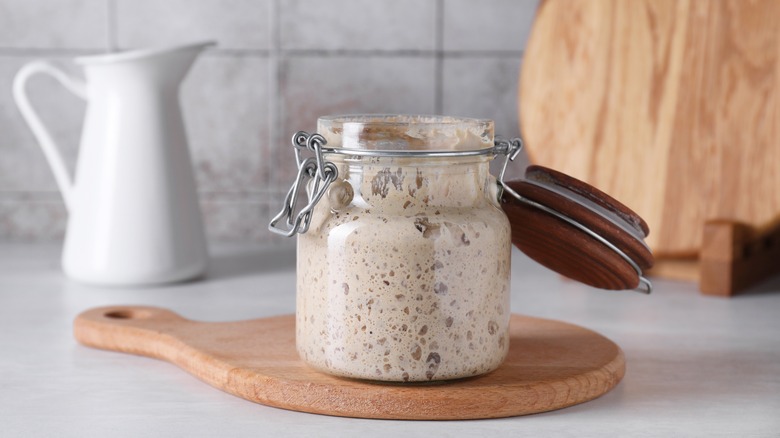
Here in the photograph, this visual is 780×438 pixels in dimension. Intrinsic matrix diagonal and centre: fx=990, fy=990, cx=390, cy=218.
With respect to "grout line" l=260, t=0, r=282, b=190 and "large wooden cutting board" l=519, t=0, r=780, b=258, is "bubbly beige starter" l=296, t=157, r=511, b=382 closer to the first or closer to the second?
"large wooden cutting board" l=519, t=0, r=780, b=258

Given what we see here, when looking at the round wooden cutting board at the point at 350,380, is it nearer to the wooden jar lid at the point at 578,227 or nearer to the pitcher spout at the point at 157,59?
the wooden jar lid at the point at 578,227

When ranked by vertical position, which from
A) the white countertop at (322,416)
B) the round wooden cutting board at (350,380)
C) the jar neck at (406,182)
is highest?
the jar neck at (406,182)

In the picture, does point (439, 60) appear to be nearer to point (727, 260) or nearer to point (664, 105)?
point (664, 105)

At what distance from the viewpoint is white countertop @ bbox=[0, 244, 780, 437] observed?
63 centimetres

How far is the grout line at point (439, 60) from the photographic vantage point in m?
1.32

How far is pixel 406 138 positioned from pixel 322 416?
190 mm

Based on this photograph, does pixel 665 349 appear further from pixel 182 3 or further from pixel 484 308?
pixel 182 3

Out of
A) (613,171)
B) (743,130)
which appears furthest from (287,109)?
(743,130)

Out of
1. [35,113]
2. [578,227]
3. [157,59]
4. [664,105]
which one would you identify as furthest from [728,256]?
[35,113]

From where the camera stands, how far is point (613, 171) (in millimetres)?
1126

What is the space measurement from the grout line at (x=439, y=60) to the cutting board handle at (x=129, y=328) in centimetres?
58

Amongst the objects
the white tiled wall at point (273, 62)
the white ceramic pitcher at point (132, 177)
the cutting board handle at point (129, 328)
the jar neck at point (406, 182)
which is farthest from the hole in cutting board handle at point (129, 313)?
the white tiled wall at point (273, 62)

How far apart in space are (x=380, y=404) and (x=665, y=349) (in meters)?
0.32

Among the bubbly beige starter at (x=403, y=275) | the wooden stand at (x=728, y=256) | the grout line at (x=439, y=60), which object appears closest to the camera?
the bubbly beige starter at (x=403, y=275)
